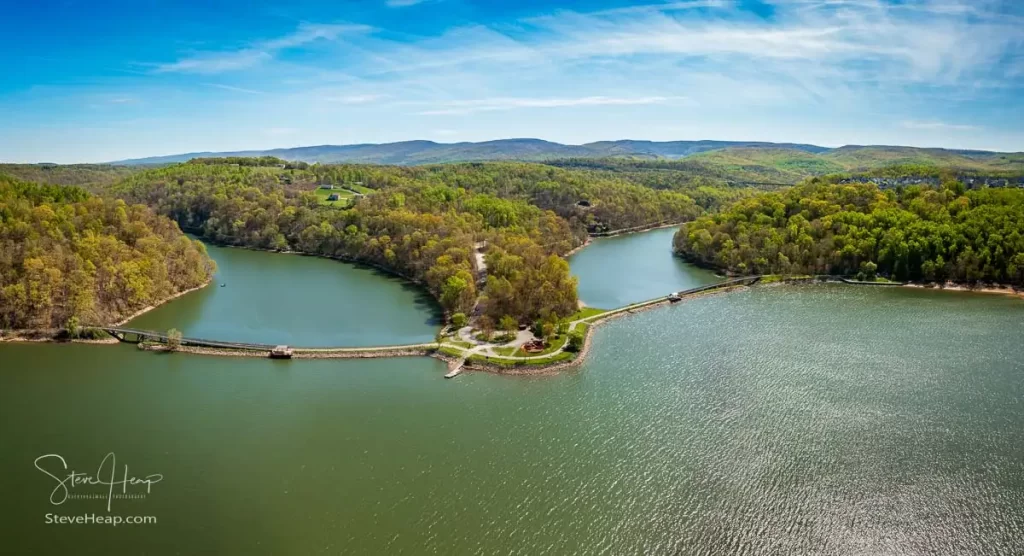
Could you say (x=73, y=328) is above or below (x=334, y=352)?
above

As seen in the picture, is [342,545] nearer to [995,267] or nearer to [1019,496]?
[1019,496]

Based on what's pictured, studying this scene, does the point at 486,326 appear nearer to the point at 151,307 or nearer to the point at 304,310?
the point at 304,310

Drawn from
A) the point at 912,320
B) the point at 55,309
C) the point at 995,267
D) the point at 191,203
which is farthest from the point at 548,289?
the point at 191,203

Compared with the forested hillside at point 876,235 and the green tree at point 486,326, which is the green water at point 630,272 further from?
the green tree at point 486,326

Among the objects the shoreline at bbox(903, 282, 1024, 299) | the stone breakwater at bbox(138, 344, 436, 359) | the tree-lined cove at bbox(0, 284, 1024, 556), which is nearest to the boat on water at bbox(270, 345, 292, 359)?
the stone breakwater at bbox(138, 344, 436, 359)

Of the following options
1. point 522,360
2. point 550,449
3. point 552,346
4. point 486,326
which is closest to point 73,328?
point 486,326

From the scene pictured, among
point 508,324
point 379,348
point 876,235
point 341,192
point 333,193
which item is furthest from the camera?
point 341,192

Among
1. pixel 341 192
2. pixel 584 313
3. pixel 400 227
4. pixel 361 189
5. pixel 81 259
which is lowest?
pixel 584 313

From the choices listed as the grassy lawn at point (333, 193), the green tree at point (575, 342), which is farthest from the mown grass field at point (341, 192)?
the green tree at point (575, 342)
